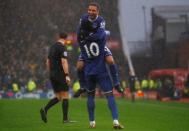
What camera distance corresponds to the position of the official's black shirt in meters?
12.6

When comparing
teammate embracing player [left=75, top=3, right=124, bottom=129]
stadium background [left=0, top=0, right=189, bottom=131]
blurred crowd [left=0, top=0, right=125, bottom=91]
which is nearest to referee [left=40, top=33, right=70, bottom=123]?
teammate embracing player [left=75, top=3, right=124, bottom=129]

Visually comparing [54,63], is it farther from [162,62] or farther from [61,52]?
[162,62]

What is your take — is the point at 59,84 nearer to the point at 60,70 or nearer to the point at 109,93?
the point at 60,70

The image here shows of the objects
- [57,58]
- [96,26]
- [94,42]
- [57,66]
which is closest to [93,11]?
[96,26]

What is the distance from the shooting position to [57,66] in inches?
501

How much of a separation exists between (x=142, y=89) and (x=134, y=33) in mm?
4584

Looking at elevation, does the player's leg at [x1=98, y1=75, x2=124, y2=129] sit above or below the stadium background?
above

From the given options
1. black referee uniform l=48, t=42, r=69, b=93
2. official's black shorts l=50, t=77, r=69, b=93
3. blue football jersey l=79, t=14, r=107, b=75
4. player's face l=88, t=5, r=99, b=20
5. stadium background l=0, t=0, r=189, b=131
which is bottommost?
stadium background l=0, t=0, r=189, b=131

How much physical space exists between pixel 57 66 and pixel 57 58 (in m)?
0.17

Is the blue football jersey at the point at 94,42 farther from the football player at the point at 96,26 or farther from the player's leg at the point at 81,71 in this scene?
the player's leg at the point at 81,71

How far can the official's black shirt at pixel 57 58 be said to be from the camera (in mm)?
12609

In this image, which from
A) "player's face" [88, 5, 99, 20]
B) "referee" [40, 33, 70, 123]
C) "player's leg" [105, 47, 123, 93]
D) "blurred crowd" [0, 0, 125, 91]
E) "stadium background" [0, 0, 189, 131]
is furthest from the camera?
"blurred crowd" [0, 0, 125, 91]

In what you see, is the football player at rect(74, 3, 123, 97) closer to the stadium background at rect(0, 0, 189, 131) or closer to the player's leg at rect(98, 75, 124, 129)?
the player's leg at rect(98, 75, 124, 129)

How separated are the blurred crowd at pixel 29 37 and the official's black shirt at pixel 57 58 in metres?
15.1
